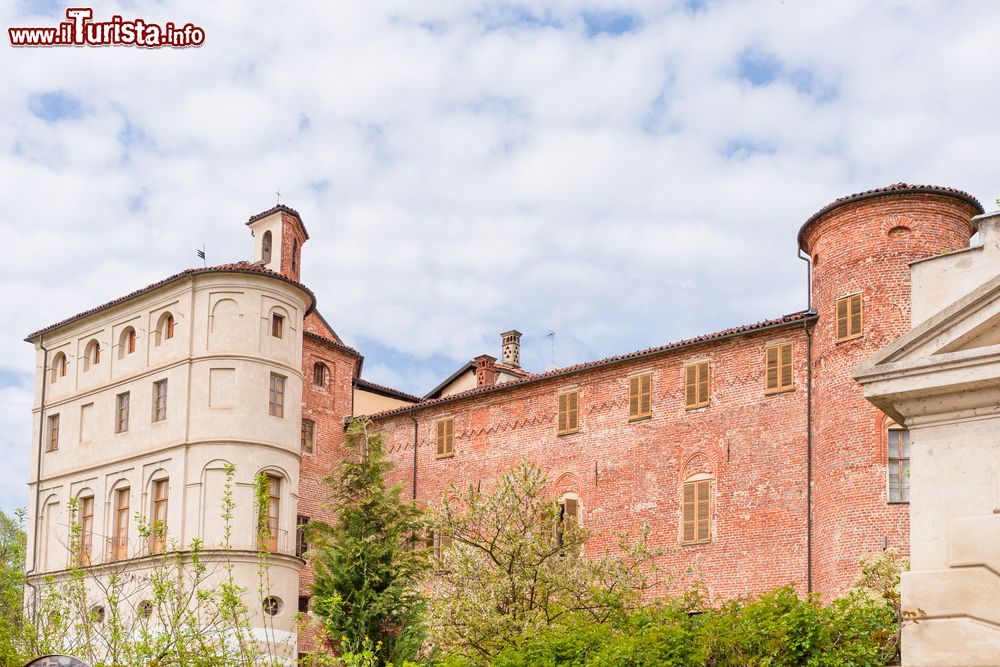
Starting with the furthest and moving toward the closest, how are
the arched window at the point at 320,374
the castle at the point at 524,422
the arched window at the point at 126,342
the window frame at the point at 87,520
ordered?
the arched window at the point at 320,374 → the arched window at the point at 126,342 → the window frame at the point at 87,520 → the castle at the point at 524,422

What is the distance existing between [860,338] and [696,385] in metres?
5.16

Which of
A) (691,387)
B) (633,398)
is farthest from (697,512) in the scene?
(633,398)

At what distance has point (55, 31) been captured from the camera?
20.6 meters

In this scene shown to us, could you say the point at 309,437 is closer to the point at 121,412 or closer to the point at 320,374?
the point at 320,374

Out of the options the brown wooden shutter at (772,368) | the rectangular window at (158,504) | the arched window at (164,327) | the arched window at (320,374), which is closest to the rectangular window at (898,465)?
the brown wooden shutter at (772,368)

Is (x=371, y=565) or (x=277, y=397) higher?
(x=277, y=397)

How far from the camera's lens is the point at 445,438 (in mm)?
37625

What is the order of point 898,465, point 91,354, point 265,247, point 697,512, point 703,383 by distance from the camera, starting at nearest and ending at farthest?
point 898,465
point 697,512
point 703,383
point 91,354
point 265,247

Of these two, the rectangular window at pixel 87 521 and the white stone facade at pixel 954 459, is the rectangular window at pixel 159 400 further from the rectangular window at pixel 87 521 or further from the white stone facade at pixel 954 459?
the white stone facade at pixel 954 459

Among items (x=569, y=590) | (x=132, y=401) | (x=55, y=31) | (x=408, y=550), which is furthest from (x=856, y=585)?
(x=132, y=401)

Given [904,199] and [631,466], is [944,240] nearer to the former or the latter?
[904,199]

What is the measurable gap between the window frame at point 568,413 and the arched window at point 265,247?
12.3 m

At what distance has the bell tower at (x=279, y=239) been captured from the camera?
4138 cm

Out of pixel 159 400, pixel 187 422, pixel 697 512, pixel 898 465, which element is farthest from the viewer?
pixel 159 400
